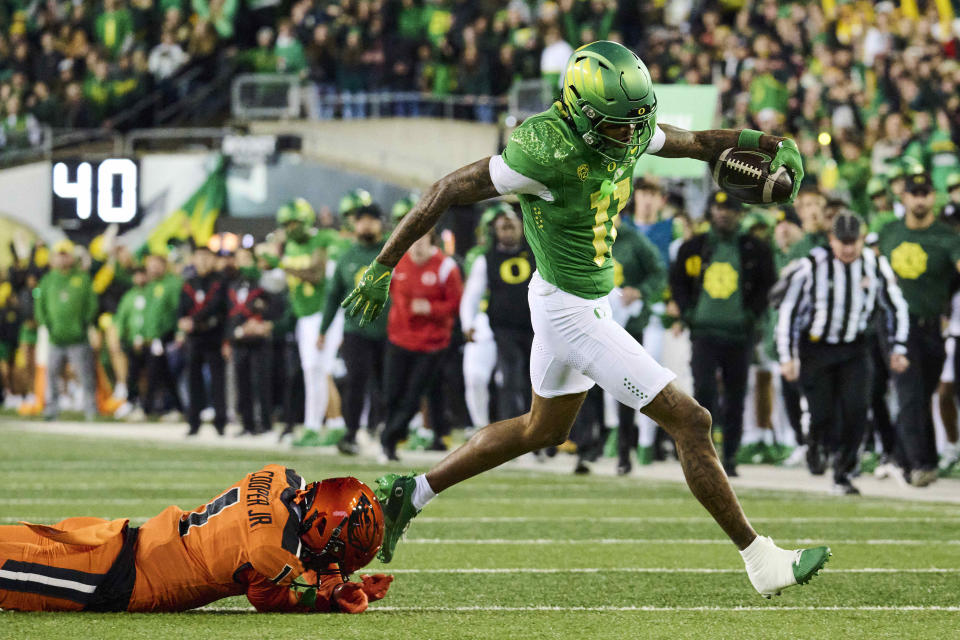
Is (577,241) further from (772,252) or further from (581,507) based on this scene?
(772,252)

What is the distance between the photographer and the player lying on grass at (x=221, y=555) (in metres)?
5.61

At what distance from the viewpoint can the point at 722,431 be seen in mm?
12172

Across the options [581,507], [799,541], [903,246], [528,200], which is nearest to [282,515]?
[528,200]

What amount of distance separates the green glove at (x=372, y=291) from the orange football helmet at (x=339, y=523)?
2.36 ft

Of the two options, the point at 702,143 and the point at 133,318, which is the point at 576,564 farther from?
the point at 133,318

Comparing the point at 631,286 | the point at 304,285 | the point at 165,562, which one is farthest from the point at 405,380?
the point at 165,562

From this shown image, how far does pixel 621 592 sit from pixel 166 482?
5.50 meters

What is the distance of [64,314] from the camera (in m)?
19.2

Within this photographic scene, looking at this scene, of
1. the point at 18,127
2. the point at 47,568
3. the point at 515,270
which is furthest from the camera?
the point at 18,127

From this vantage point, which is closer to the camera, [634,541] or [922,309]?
[634,541]

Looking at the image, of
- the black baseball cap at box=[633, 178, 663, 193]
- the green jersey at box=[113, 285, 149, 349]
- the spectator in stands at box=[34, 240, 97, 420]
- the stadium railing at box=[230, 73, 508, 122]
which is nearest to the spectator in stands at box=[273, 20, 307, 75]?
the stadium railing at box=[230, 73, 508, 122]

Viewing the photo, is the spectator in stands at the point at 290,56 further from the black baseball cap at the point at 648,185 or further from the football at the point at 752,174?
the football at the point at 752,174

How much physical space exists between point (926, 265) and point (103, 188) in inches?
546

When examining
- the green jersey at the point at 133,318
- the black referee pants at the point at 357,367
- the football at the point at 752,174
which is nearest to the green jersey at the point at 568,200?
the football at the point at 752,174
